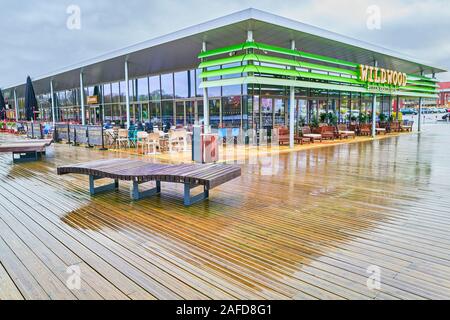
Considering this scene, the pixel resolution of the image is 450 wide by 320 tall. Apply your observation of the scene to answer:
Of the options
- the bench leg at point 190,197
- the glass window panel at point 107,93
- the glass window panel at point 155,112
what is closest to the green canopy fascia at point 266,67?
the bench leg at point 190,197

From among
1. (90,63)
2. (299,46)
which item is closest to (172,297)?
(299,46)

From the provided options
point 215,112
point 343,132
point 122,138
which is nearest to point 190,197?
point 122,138

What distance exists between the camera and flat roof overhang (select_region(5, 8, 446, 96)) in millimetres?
9477

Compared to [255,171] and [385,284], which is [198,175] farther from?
[255,171]

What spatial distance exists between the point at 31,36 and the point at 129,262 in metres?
16.0

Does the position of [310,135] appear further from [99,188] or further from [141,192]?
[99,188]

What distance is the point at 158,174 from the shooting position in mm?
4547

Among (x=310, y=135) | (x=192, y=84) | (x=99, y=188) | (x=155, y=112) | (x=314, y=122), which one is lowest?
(x=99, y=188)

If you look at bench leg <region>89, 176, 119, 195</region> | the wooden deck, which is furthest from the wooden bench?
bench leg <region>89, 176, 119, 195</region>

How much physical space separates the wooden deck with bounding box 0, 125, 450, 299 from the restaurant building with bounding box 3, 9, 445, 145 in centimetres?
573

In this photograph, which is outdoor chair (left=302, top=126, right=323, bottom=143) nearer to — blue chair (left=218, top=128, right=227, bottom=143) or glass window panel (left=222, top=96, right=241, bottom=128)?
glass window panel (left=222, top=96, right=241, bottom=128)

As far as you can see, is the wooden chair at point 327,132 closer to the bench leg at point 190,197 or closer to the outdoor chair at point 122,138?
the outdoor chair at point 122,138

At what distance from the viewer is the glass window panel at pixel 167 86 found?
1862 centimetres

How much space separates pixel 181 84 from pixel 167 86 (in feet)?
4.47
